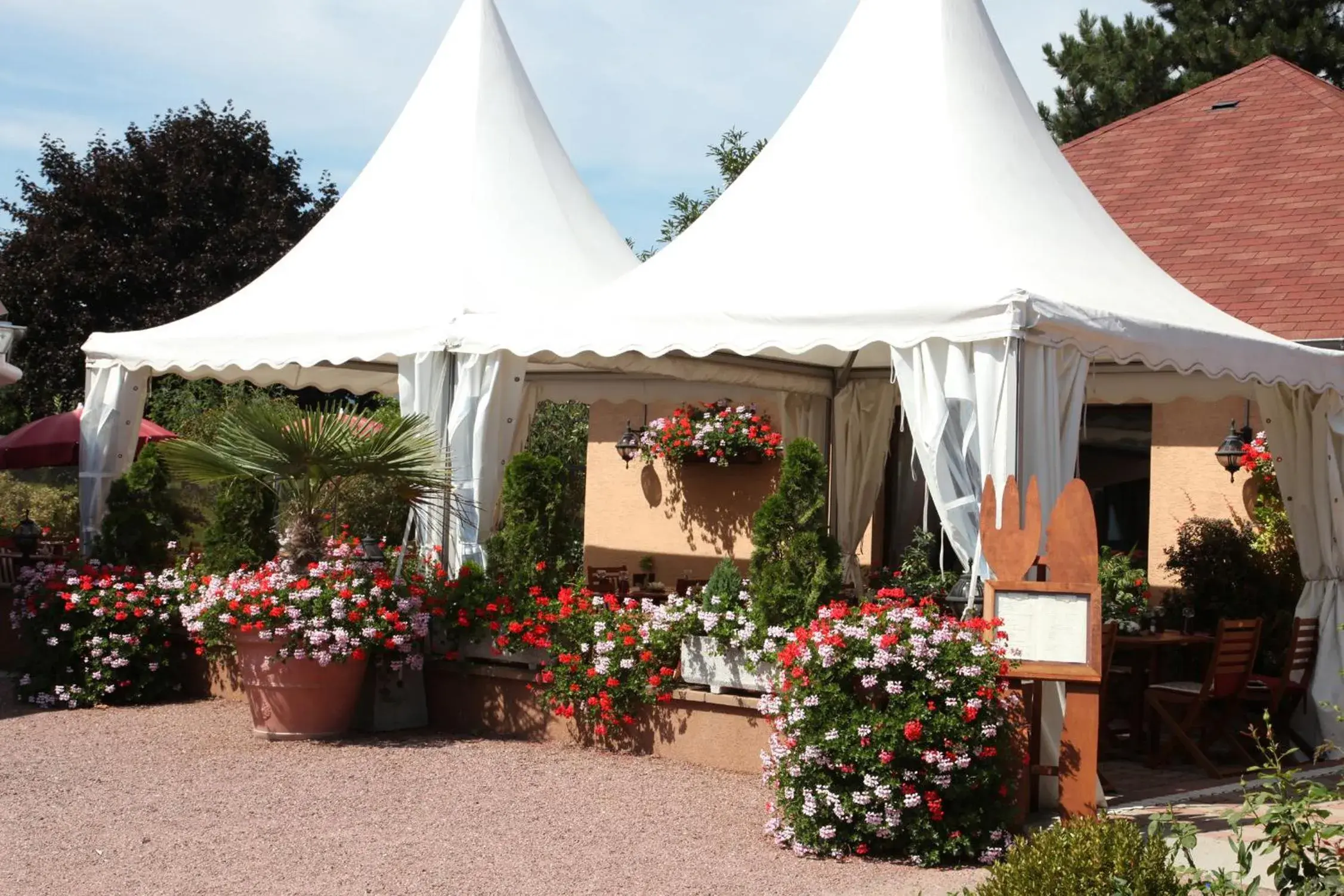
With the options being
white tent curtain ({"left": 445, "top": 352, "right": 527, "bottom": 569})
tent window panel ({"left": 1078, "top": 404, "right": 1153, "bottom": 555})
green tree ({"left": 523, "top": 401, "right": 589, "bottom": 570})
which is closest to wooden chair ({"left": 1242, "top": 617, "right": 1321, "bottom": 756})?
tent window panel ({"left": 1078, "top": 404, "right": 1153, "bottom": 555})

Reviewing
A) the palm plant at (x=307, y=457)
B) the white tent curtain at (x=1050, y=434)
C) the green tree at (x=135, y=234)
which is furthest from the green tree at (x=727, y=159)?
the white tent curtain at (x=1050, y=434)

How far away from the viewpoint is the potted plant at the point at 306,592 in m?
8.23

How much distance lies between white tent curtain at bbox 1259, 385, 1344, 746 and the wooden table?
0.69m

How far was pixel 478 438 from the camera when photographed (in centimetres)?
898

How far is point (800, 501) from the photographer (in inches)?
298

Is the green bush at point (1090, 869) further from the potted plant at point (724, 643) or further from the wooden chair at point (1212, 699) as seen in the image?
the wooden chair at point (1212, 699)

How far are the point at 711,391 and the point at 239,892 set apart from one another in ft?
27.7

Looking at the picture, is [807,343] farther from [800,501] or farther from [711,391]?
[711,391]

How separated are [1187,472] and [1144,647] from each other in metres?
3.28

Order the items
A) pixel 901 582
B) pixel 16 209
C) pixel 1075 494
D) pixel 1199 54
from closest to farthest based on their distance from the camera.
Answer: pixel 1075 494, pixel 901 582, pixel 1199 54, pixel 16 209

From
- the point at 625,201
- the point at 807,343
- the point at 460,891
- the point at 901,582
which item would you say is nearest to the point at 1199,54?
the point at 625,201

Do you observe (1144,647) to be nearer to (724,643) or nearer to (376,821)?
(724,643)

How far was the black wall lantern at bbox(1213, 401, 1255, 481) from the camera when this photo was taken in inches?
429

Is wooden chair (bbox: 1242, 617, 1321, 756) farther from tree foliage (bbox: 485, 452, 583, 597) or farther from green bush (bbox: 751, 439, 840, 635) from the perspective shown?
tree foliage (bbox: 485, 452, 583, 597)
